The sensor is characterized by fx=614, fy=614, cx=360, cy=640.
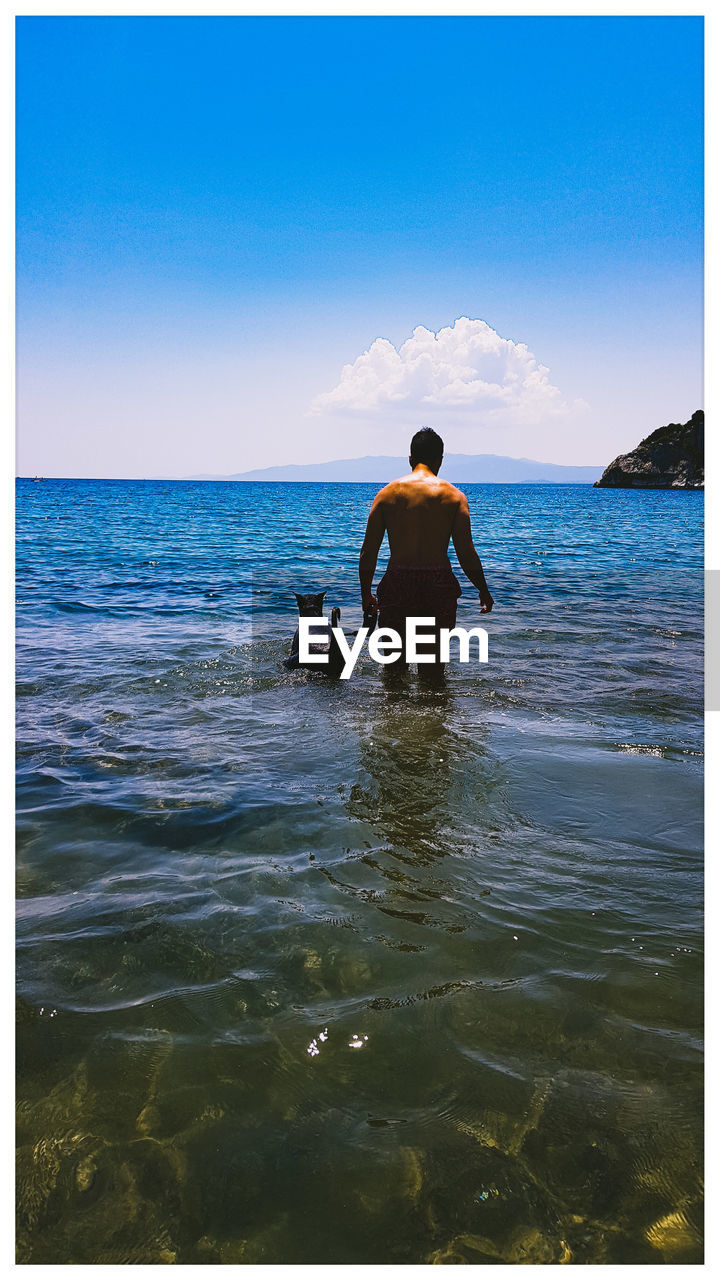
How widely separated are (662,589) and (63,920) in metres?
17.1

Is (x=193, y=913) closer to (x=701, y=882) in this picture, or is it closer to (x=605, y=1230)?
(x=605, y=1230)

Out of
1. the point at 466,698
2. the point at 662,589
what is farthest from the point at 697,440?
the point at 466,698

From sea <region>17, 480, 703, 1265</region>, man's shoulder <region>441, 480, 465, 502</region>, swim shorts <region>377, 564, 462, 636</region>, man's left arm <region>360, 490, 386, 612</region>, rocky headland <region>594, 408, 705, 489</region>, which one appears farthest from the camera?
rocky headland <region>594, 408, 705, 489</region>

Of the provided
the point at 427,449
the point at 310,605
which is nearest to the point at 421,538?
the point at 427,449

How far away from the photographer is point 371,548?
Result: 22.8 ft

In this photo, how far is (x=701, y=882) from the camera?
352 centimetres

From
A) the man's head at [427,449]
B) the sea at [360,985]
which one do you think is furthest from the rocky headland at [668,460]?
the sea at [360,985]

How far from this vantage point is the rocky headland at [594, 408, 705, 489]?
12194cm

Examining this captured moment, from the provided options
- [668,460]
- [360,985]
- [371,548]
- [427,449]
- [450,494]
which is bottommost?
[360,985]

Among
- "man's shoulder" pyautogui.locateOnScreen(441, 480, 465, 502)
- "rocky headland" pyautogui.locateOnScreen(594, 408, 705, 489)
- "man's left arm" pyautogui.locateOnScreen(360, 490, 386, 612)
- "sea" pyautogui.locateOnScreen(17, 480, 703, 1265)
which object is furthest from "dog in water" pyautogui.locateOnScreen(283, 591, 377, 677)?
"rocky headland" pyautogui.locateOnScreen(594, 408, 705, 489)

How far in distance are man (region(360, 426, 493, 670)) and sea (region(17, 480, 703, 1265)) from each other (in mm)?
1249

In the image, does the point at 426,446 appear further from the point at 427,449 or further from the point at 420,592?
the point at 420,592

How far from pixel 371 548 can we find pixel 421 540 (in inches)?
22.5

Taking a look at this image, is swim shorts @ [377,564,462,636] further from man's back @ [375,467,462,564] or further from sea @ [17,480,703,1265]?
sea @ [17,480,703,1265]
